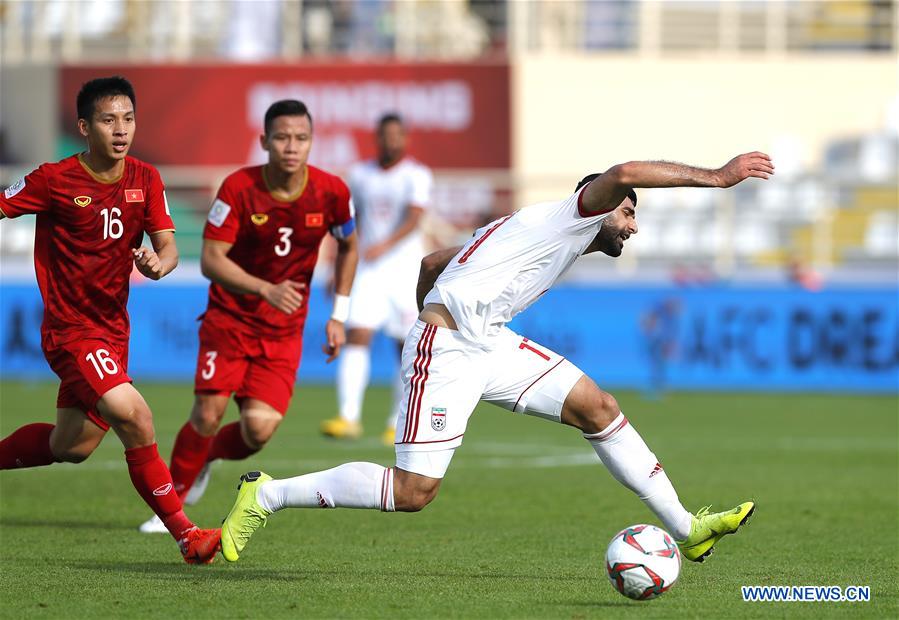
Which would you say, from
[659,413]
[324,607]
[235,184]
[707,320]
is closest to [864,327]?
[707,320]

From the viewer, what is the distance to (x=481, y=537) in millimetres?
8156

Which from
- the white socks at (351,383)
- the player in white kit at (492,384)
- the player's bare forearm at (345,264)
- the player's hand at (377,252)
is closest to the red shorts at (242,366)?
the player's bare forearm at (345,264)

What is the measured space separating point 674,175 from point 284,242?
3.00 m

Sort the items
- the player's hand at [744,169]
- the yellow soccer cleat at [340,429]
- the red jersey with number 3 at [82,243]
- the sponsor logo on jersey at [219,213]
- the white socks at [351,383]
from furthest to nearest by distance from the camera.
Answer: the white socks at [351,383] < the yellow soccer cleat at [340,429] < the sponsor logo on jersey at [219,213] < the red jersey with number 3 at [82,243] < the player's hand at [744,169]

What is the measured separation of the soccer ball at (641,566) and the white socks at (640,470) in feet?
1.95

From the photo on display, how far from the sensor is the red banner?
84.2 ft

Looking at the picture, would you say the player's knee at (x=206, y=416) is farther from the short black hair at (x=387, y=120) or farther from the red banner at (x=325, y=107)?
the red banner at (x=325, y=107)

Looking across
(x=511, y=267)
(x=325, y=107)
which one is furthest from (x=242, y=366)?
(x=325, y=107)

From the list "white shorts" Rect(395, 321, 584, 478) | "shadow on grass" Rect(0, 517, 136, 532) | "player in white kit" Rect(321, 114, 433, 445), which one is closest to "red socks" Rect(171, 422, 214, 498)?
"shadow on grass" Rect(0, 517, 136, 532)

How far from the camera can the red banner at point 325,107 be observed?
2567cm

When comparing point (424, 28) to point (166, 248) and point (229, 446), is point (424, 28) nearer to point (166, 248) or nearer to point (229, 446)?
point (229, 446)

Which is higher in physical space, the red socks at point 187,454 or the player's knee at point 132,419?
the player's knee at point 132,419

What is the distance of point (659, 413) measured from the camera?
16031 millimetres

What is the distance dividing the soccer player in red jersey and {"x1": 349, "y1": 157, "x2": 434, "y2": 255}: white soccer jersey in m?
6.38
